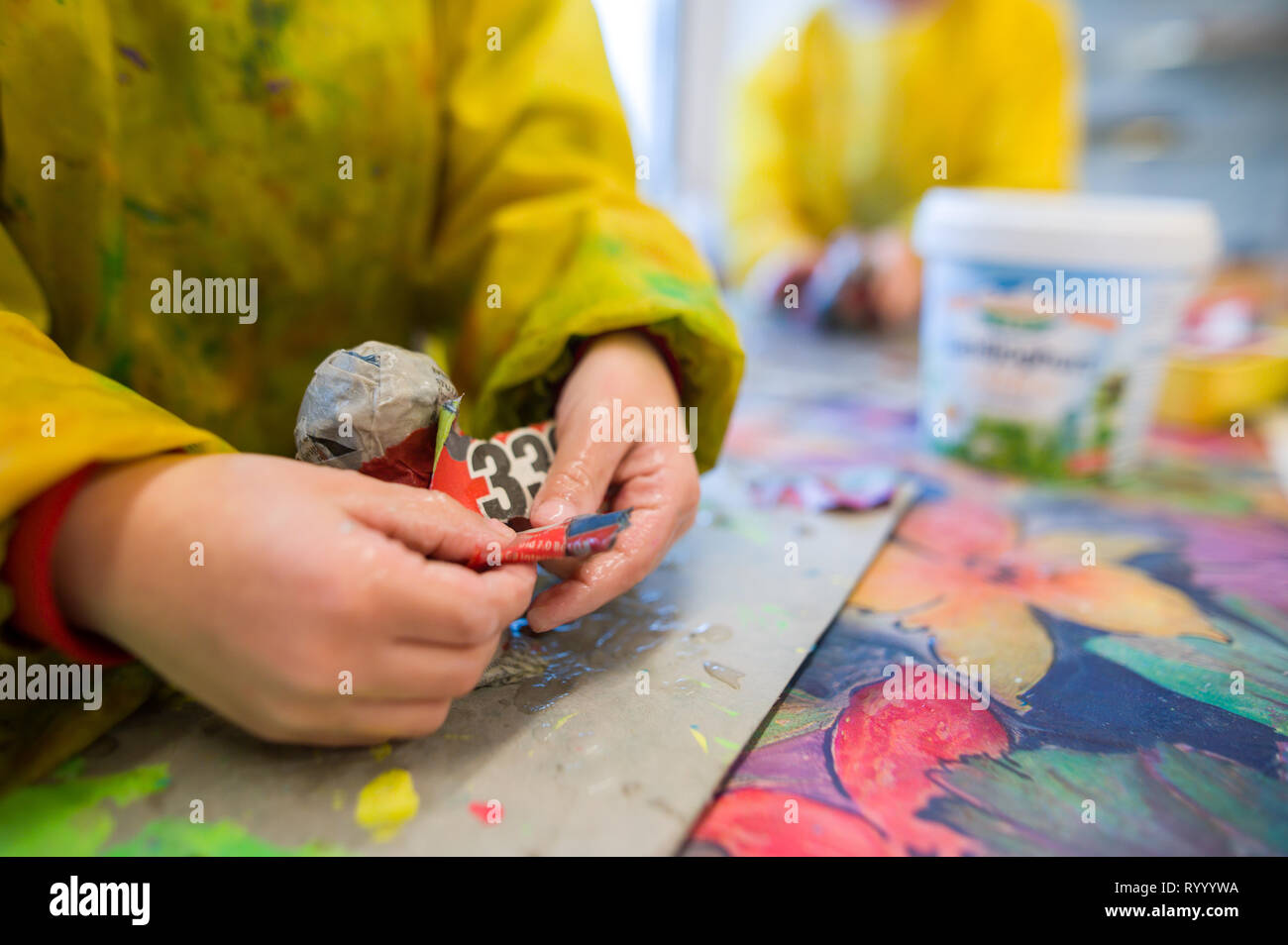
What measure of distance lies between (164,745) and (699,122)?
8.86ft

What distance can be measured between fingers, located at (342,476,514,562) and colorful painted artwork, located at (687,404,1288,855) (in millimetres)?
163

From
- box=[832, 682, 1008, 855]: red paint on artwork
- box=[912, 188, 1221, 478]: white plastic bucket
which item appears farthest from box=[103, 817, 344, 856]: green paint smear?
box=[912, 188, 1221, 478]: white plastic bucket

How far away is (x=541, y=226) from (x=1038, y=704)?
0.46 m

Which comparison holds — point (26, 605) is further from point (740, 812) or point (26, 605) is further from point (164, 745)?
point (740, 812)

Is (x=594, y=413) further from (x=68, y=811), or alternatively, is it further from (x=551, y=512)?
→ (x=68, y=811)

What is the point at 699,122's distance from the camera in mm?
2668

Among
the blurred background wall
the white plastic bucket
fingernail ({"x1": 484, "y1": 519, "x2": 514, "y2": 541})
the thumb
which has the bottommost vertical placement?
fingernail ({"x1": 484, "y1": 519, "x2": 514, "y2": 541})

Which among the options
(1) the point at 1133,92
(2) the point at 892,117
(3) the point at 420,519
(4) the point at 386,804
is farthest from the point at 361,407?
(1) the point at 1133,92

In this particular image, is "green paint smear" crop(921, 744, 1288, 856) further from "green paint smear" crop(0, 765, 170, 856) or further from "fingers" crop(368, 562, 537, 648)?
"green paint smear" crop(0, 765, 170, 856)

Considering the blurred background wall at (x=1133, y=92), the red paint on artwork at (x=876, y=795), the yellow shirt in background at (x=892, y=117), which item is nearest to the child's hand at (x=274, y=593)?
the red paint on artwork at (x=876, y=795)

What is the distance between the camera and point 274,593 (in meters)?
0.30

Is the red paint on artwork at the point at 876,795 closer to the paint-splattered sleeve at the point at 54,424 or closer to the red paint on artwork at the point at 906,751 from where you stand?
the red paint on artwork at the point at 906,751

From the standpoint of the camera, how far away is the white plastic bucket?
0.69 metres
